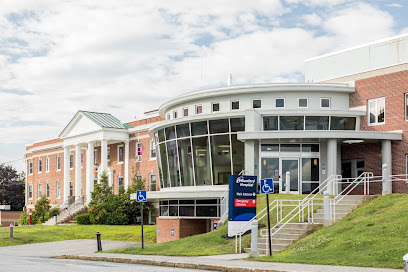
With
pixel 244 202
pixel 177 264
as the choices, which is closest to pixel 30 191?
pixel 244 202

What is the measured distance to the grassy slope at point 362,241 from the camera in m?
16.9

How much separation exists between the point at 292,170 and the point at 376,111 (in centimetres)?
596

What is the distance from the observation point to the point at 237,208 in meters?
22.2

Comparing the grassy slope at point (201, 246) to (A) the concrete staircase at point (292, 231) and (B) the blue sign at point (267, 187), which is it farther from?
(B) the blue sign at point (267, 187)

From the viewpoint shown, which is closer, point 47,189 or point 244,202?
point 244,202

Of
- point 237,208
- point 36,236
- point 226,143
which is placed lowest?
point 36,236

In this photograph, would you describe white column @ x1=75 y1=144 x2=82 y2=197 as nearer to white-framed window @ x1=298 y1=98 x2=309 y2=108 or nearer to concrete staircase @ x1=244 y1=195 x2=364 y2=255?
white-framed window @ x1=298 y1=98 x2=309 y2=108

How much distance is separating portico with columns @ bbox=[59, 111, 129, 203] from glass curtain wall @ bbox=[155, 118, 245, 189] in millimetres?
15242

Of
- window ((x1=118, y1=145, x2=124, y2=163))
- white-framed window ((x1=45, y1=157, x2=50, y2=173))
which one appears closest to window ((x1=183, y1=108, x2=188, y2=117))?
window ((x1=118, y1=145, x2=124, y2=163))

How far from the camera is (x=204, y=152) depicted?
115ft

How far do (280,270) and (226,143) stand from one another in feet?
63.1

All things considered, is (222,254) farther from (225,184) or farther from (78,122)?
(78,122)

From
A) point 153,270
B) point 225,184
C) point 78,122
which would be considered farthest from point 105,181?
point 153,270

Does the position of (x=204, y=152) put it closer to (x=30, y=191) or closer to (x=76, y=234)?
(x=76, y=234)
